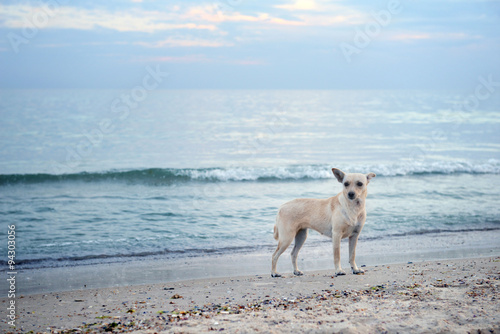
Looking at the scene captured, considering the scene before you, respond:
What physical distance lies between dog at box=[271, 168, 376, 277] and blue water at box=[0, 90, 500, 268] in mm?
2694

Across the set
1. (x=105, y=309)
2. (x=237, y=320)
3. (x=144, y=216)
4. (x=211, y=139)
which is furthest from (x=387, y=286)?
(x=211, y=139)

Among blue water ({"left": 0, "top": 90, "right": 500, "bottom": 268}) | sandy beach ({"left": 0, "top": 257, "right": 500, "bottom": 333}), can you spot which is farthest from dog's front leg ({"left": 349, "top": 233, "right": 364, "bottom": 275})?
blue water ({"left": 0, "top": 90, "right": 500, "bottom": 268})

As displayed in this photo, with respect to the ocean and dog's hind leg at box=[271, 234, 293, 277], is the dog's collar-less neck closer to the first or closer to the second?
dog's hind leg at box=[271, 234, 293, 277]

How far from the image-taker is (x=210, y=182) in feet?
68.5

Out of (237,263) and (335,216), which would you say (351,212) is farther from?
(237,263)

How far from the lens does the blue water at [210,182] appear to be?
1117 centimetres

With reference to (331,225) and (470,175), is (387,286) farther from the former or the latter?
(470,175)

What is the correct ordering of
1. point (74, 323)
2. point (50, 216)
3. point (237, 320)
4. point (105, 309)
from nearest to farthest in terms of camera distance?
1. point (237, 320)
2. point (74, 323)
3. point (105, 309)
4. point (50, 216)

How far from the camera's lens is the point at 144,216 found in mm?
13344

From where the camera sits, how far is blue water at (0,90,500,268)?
11.2 metres

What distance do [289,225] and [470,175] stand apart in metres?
17.4

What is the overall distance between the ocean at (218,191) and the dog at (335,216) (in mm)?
1265

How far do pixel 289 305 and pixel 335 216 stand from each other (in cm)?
209

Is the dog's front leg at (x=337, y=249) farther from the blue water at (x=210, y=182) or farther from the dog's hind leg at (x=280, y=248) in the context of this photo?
the blue water at (x=210, y=182)
